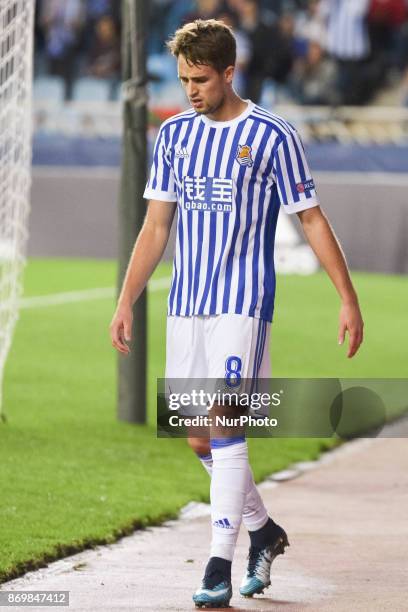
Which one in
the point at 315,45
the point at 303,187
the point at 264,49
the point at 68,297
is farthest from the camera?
the point at 315,45

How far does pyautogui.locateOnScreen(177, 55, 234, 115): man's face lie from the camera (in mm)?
5250

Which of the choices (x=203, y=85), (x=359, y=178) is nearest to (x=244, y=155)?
(x=203, y=85)

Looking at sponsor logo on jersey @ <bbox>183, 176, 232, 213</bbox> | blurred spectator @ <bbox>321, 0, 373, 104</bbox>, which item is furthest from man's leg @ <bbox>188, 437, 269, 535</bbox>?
blurred spectator @ <bbox>321, 0, 373, 104</bbox>

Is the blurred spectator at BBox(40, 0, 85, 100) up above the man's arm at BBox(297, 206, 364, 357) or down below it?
above

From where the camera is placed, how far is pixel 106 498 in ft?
25.0

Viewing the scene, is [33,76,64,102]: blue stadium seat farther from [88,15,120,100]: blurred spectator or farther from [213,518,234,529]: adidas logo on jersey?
[213,518,234,529]: adidas logo on jersey

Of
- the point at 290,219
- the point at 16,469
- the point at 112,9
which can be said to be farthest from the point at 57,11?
the point at 16,469

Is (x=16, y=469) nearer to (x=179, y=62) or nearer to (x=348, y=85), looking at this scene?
(x=179, y=62)

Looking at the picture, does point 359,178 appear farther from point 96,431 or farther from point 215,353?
point 215,353

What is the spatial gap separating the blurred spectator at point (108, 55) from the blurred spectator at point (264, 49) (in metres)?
3.03

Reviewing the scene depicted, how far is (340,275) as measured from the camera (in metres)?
5.36

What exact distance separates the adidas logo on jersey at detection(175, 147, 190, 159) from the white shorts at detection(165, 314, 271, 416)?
1.79 ft

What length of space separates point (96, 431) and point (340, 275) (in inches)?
183

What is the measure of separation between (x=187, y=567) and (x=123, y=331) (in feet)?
3.62
